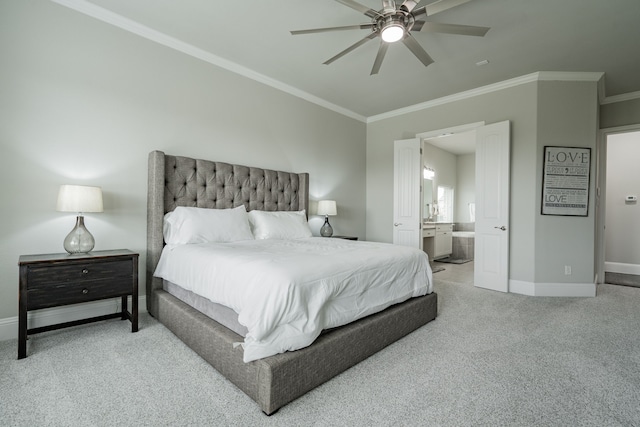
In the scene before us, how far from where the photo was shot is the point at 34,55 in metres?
2.40

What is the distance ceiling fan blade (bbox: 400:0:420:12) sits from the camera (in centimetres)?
209

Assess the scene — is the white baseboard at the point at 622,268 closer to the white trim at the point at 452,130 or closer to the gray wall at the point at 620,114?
the gray wall at the point at 620,114

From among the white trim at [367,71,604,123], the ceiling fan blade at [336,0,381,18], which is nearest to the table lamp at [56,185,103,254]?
the ceiling fan blade at [336,0,381,18]

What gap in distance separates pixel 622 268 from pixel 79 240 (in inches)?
314

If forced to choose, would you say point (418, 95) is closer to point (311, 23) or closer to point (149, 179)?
point (311, 23)

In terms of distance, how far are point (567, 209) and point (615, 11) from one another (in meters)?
2.20

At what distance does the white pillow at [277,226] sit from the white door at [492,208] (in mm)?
2514

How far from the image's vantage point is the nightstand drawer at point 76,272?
2072 millimetres

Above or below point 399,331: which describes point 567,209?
above

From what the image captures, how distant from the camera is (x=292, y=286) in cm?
155

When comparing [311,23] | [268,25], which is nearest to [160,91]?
[268,25]

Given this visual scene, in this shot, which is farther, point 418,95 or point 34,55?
point 418,95

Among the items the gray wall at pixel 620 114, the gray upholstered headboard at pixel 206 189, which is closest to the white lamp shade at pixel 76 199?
the gray upholstered headboard at pixel 206 189

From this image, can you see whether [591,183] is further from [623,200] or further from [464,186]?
[464,186]
